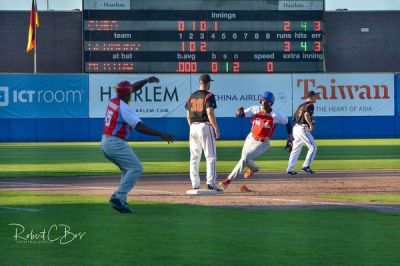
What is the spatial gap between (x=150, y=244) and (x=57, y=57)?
138 feet

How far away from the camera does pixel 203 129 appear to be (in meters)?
15.9

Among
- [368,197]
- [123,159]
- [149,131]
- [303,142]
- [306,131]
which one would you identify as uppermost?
[149,131]

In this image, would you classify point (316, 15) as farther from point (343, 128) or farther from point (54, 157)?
point (54, 157)

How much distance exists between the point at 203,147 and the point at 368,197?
247cm

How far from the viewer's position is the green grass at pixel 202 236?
8.99m

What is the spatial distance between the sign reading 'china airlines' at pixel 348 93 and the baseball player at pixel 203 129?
2903 centimetres

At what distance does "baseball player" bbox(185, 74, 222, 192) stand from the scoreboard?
23.2 metres

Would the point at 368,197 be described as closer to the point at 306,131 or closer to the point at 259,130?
the point at 259,130

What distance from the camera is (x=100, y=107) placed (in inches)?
1721

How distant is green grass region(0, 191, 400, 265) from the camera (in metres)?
8.99

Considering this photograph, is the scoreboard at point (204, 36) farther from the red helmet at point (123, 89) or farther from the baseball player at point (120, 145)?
the baseball player at point (120, 145)

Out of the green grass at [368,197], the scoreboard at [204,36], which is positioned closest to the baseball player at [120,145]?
the green grass at [368,197]

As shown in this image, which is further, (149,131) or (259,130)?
(259,130)

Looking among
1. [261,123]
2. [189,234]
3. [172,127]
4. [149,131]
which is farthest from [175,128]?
[189,234]
